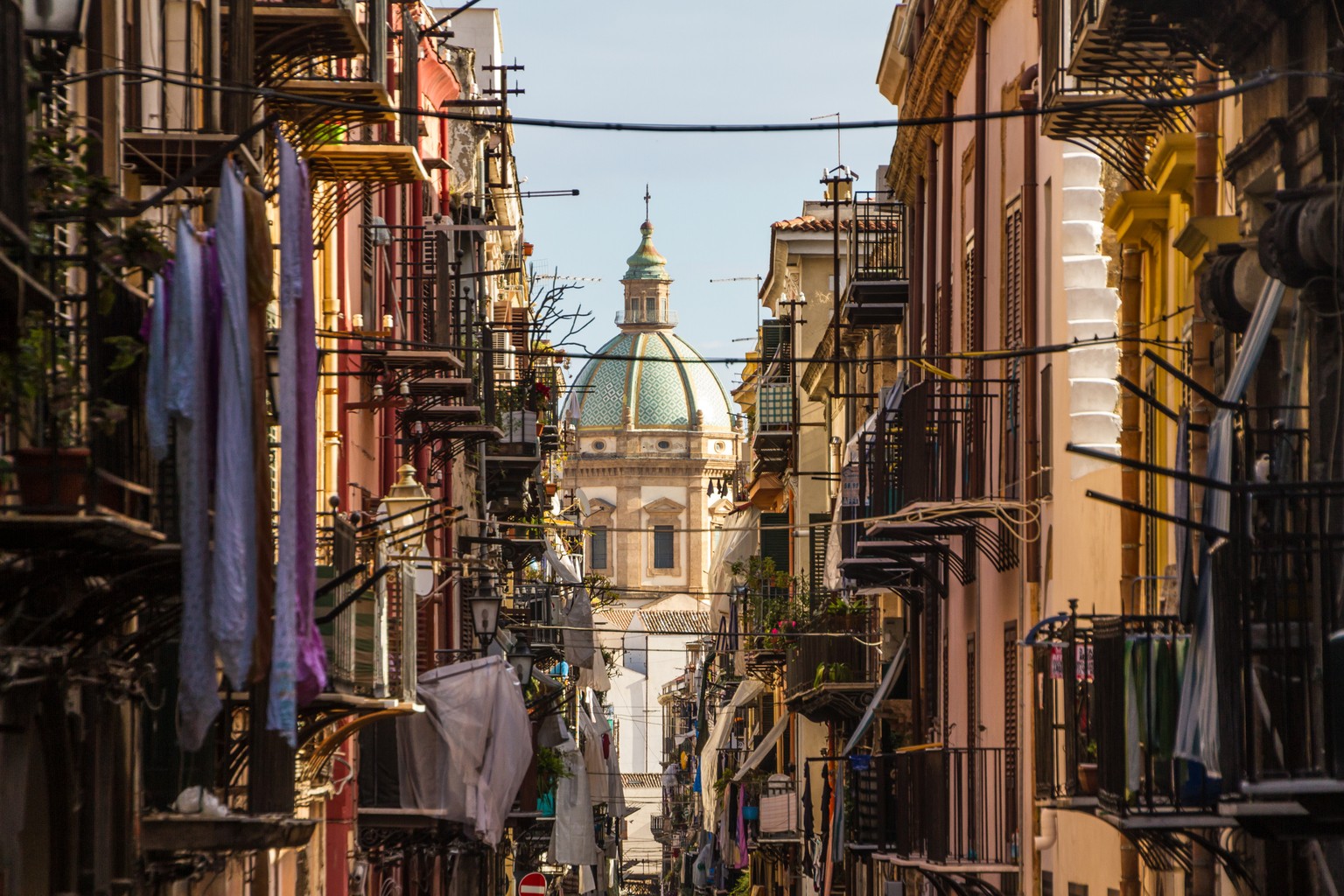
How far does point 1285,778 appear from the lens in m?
8.02

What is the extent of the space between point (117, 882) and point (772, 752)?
36.7 meters

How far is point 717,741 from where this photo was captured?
205 feet

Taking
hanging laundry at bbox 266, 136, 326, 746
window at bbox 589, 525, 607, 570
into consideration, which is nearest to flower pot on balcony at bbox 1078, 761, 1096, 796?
hanging laundry at bbox 266, 136, 326, 746

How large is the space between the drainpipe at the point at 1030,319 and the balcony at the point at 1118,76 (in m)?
3.02

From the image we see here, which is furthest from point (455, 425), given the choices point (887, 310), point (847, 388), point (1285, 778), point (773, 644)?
point (1285, 778)

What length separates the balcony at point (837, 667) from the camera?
29.8 meters

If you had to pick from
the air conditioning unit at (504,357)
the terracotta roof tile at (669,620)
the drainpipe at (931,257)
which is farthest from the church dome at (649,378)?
the drainpipe at (931,257)

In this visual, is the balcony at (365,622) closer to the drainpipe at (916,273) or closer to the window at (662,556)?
the drainpipe at (916,273)

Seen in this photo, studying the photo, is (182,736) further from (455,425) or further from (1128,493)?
(455,425)

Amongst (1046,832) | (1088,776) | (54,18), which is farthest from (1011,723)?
(54,18)

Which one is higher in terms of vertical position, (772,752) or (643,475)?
(643,475)

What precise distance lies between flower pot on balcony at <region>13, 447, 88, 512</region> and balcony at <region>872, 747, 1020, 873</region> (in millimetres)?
9900

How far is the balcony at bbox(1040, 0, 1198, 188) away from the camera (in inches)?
442

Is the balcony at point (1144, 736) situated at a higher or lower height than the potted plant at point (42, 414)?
lower
